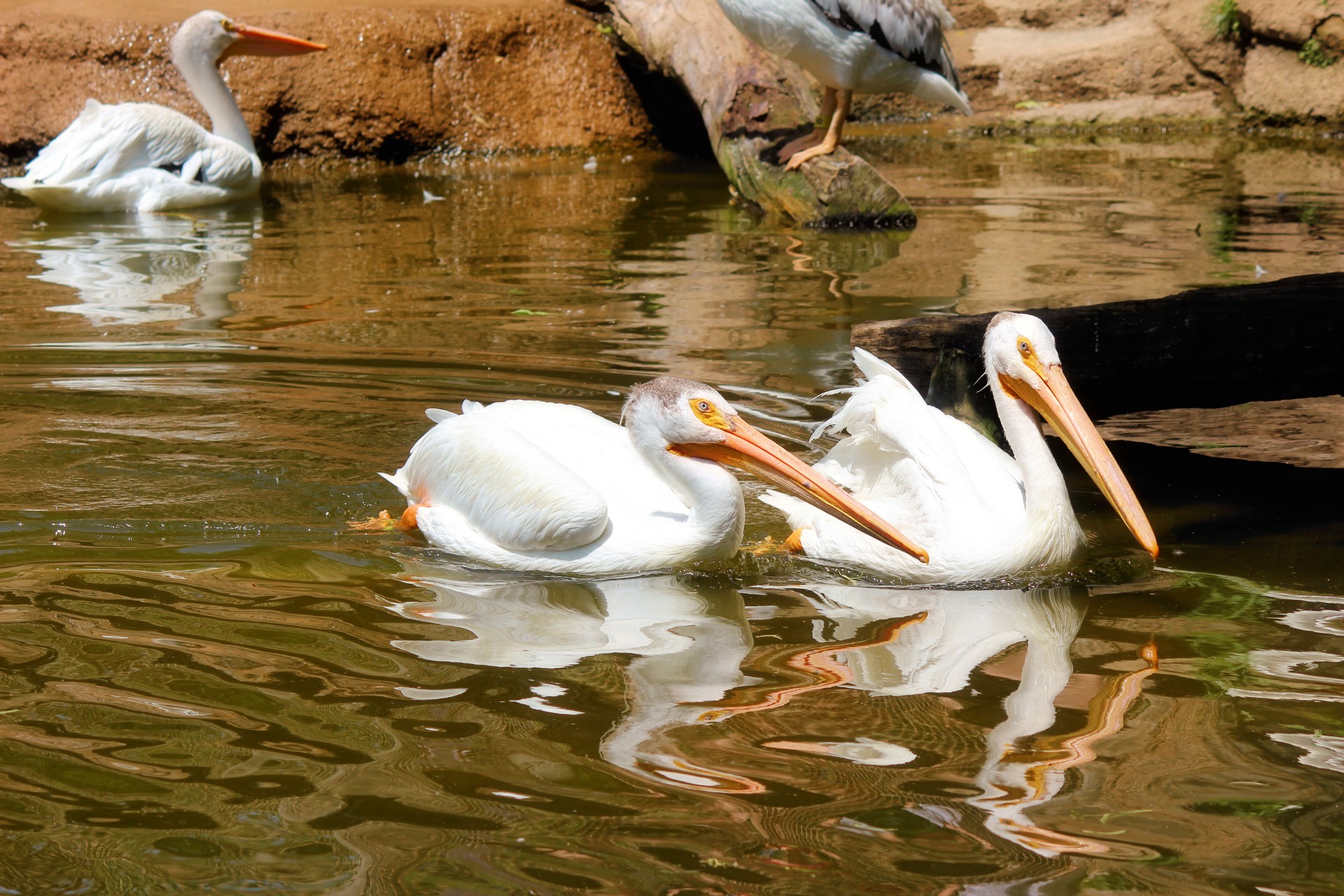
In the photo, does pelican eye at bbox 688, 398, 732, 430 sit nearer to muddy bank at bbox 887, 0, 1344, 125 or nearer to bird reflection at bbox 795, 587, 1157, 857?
bird reflection at bbox 795, 587, 1157, 857

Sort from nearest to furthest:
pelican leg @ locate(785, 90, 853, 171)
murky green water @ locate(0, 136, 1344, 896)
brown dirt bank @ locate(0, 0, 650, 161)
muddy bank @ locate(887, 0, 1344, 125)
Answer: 1. murky green water @ locate(0, 136, 1344, 896)
2. pelican leg @ locate(785, 90, 853, 171)
3. brown dirt bank @ locate(0, 0, 650, 161)
4. muddy bank @ locate(887, 0, 1344, 125)

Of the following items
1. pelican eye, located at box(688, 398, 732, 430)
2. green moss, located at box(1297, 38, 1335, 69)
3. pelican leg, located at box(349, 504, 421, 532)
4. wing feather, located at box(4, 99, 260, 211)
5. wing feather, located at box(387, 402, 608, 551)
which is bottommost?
pelican leg, located at box(349, 504, 421, 532)

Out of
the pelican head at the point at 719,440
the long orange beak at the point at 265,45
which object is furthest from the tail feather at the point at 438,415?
the long orange beak at the point at 265,45

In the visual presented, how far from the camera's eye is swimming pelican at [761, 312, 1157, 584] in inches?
129

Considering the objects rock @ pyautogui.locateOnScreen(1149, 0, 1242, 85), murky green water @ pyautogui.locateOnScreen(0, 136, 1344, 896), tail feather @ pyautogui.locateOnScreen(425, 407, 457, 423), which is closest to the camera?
murky green water @ pyautogui.locateOnScreen(0, 136, 1344, 896)

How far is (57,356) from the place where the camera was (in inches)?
200

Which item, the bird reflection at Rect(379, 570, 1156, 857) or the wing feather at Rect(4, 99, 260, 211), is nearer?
the bird reflection at Rect(379, 570, 1156, 857)

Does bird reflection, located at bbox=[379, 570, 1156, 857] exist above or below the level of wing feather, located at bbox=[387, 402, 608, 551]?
below

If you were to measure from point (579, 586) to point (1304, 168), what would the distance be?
8.13m

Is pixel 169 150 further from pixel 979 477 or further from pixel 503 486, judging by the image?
pixel 979 477

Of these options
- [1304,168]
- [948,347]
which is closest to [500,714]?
[948,347]

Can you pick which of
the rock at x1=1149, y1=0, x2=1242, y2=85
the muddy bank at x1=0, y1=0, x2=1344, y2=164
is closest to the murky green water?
the muddy bank at x1=0, y1=0, x2=1344, y2=164

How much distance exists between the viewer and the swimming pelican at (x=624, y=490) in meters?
3.30

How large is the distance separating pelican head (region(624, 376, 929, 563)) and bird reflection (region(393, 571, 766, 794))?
297mm
